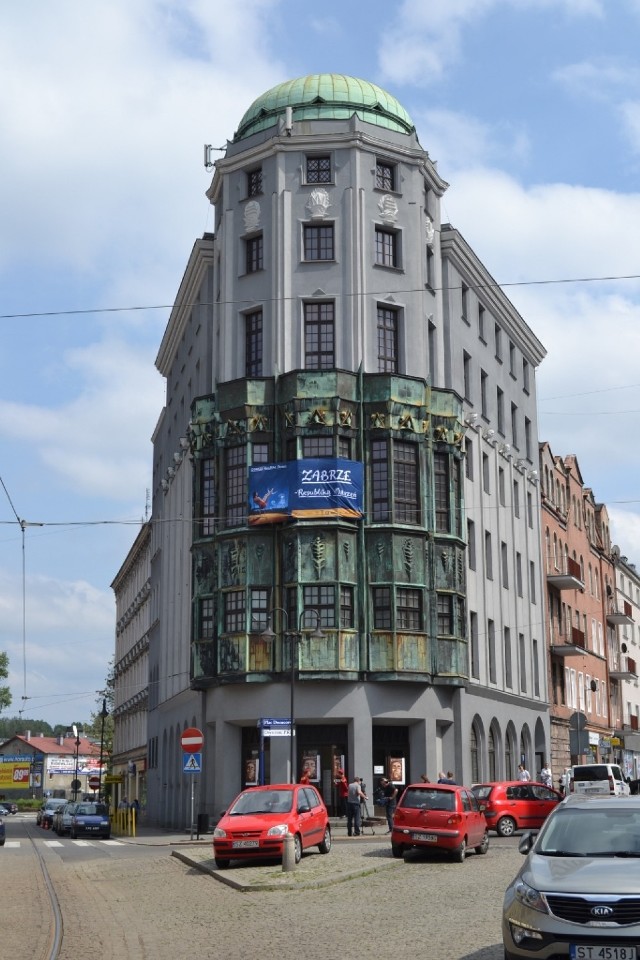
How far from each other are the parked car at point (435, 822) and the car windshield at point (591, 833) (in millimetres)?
12444

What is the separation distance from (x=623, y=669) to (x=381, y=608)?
44.6 meters

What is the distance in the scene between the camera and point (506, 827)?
3344cm

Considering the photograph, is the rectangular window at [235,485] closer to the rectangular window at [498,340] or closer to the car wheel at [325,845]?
the car wheel at [325,845]

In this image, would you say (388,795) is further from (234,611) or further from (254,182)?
(254,182)

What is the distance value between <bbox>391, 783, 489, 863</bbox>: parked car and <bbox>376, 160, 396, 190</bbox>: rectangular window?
2503 centimetres

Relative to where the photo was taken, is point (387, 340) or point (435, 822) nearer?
point (435, 822)

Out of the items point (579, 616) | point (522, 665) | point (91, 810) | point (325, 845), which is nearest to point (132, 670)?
point (579, 616)

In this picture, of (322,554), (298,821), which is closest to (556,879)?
(298,821)

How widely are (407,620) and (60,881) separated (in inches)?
730

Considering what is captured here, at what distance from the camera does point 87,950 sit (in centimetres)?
1346

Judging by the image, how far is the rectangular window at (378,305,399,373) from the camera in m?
42.8

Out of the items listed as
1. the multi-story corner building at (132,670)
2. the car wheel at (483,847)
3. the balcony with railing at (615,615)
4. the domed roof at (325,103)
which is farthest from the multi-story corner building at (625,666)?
the car wheel at (483,847)

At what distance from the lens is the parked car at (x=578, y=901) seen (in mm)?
9883

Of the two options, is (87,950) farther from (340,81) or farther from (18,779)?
(18,779)
